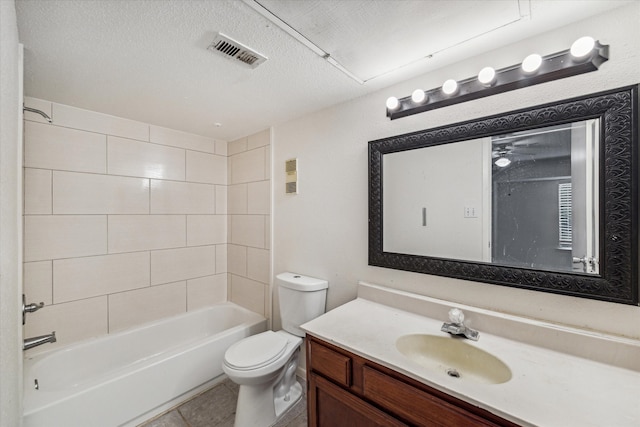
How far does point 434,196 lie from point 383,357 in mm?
903

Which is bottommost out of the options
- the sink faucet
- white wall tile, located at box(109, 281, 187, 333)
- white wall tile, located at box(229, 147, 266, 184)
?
white wall tile, located at box(109, 281, 187, 333)

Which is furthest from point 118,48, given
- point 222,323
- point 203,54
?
point 222,323

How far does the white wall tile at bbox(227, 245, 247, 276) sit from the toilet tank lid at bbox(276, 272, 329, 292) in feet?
2.45

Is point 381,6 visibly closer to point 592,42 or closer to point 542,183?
point 592,42

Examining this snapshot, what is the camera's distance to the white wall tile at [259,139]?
2.48 metres

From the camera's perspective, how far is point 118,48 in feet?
4.22

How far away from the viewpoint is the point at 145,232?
7.76 feet

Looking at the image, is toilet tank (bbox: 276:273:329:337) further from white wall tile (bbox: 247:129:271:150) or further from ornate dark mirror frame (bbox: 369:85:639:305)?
white wall tile (bbox: 247:129:271:150)

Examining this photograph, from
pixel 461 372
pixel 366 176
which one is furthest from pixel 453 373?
pixel 366 176

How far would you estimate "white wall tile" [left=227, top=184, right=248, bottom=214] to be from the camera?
2.71m

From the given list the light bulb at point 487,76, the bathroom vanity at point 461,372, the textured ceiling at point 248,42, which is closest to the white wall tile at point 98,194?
the textured ceiling at point 248,42

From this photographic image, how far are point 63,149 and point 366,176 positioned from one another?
2255 mm

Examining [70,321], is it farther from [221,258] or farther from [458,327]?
[458,327]

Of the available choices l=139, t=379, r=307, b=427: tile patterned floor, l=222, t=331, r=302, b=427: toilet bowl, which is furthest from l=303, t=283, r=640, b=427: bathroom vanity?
l=139, t=379, r=307, b=427: tile patterned floor
